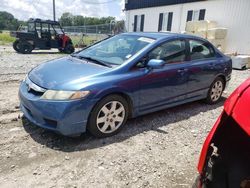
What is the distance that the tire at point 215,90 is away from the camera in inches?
213

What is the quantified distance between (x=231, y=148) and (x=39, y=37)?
1467 centimetres

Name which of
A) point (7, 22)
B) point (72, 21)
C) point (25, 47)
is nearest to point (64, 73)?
point (25, 47)

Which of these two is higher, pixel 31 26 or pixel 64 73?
pixel 31 26

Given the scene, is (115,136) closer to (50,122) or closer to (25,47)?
(50,122)

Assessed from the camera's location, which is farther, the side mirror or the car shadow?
the side mirror

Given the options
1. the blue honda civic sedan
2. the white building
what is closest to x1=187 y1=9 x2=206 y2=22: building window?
the white building

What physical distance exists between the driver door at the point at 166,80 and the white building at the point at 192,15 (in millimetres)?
11476

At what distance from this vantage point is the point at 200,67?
4.86m

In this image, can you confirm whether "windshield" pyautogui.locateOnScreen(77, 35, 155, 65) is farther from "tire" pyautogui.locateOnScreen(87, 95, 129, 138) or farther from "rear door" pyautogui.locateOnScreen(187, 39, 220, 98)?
"rear door" pyautogui.locateOnScreen(187, 39, 220, 98)

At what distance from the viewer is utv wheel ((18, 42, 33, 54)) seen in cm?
1458

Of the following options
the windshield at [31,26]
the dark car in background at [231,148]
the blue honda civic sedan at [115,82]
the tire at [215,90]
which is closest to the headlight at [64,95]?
the blue honda civic sedan at [115,82]

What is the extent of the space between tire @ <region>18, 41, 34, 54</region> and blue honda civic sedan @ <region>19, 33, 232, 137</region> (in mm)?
11263

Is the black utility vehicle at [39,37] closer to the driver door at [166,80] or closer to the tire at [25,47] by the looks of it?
the tire at [25,47]

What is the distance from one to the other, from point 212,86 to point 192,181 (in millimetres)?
2941
